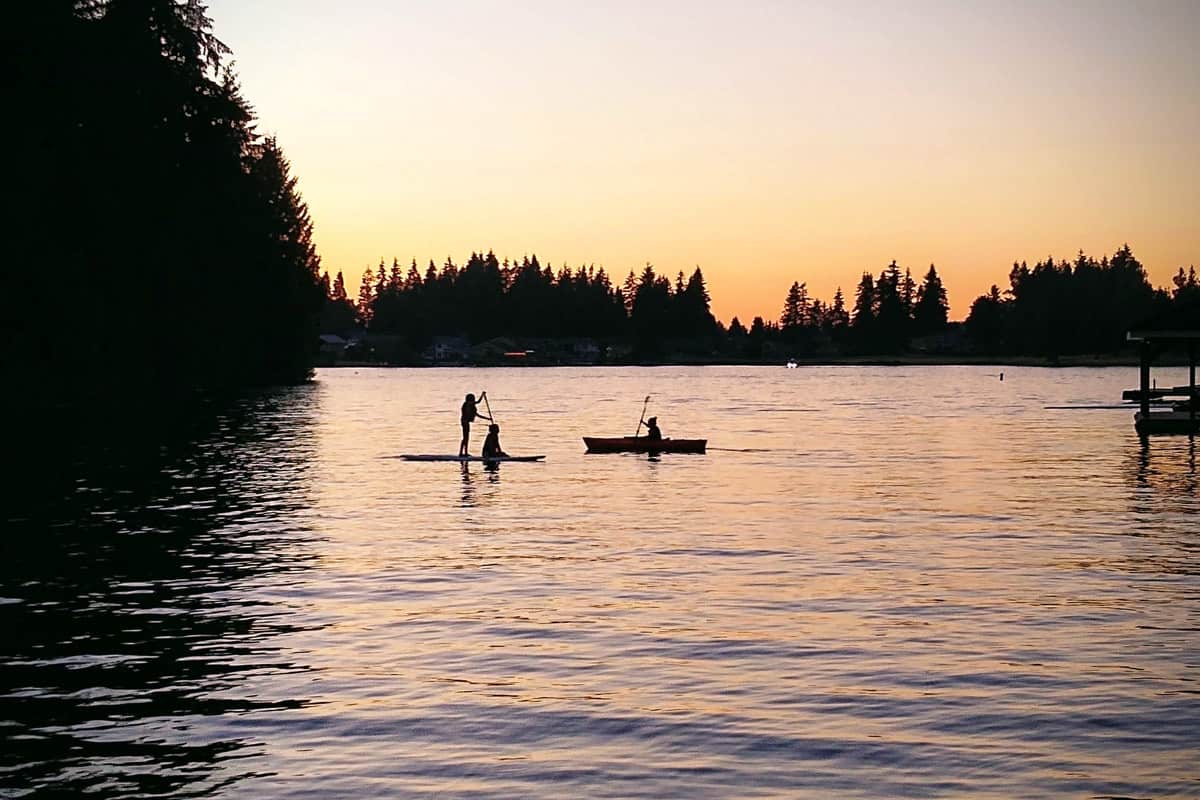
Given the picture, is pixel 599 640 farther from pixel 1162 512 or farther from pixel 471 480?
pixel 471 480

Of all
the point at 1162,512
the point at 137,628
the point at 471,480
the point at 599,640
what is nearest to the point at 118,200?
the point at 471,480

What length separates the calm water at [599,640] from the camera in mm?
11734

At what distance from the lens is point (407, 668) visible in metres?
15.5

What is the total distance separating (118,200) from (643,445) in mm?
28398

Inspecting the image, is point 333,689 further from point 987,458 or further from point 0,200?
point 0,200

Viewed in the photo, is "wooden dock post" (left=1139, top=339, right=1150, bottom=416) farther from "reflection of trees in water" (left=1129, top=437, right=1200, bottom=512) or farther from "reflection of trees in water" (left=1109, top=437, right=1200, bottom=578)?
"reflection of trees in water" (left=1109, top=437, right=1200, bottom=578)

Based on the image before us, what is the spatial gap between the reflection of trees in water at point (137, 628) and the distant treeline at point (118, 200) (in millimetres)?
20687

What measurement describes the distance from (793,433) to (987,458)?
61.9ft

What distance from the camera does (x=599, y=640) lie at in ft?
56.0

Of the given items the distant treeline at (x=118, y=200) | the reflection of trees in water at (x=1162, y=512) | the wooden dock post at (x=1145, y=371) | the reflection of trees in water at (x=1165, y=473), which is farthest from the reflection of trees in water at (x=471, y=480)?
the wooden dock post at (x=1145, y=371)

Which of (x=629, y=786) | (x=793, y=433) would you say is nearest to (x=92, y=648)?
(x=629, y=786)

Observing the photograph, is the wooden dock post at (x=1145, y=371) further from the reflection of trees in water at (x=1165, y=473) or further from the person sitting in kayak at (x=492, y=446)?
the person sitting in kayak at (x=492, y=446)

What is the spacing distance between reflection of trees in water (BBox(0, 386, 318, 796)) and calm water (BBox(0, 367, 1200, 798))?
2.5 inches

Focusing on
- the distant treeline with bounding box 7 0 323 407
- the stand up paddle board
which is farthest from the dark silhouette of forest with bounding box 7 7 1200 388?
the stand up paddle board
